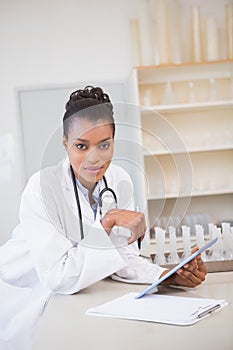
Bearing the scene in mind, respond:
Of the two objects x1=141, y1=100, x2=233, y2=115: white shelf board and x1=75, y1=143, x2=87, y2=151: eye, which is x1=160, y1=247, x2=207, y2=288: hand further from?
x1=141, y1=100, x2=233, y2=115: white shelf board

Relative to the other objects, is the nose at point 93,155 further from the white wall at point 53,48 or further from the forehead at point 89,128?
the white wall at point 53,48

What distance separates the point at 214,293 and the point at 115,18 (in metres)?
2.89

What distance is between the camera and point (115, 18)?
384 centimetres

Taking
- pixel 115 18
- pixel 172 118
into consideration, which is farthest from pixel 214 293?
pixel 115 18

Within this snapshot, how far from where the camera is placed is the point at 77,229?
4.86 feet

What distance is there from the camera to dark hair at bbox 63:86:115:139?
1.40 m

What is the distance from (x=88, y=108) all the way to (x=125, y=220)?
0.99 feet

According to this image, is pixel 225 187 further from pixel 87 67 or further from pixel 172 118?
pixel 87 67

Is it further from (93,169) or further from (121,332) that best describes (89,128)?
(121,332)

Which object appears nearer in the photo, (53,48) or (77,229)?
(77,229)

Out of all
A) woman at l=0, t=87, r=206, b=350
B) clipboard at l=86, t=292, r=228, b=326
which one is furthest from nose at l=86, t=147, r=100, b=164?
clipboard at l=86, t=292, r=228, b=326

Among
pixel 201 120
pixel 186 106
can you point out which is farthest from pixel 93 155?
pixel 201 120

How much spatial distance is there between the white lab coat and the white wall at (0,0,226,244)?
2.25 m

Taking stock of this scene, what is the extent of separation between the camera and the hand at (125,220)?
4.54 ft
